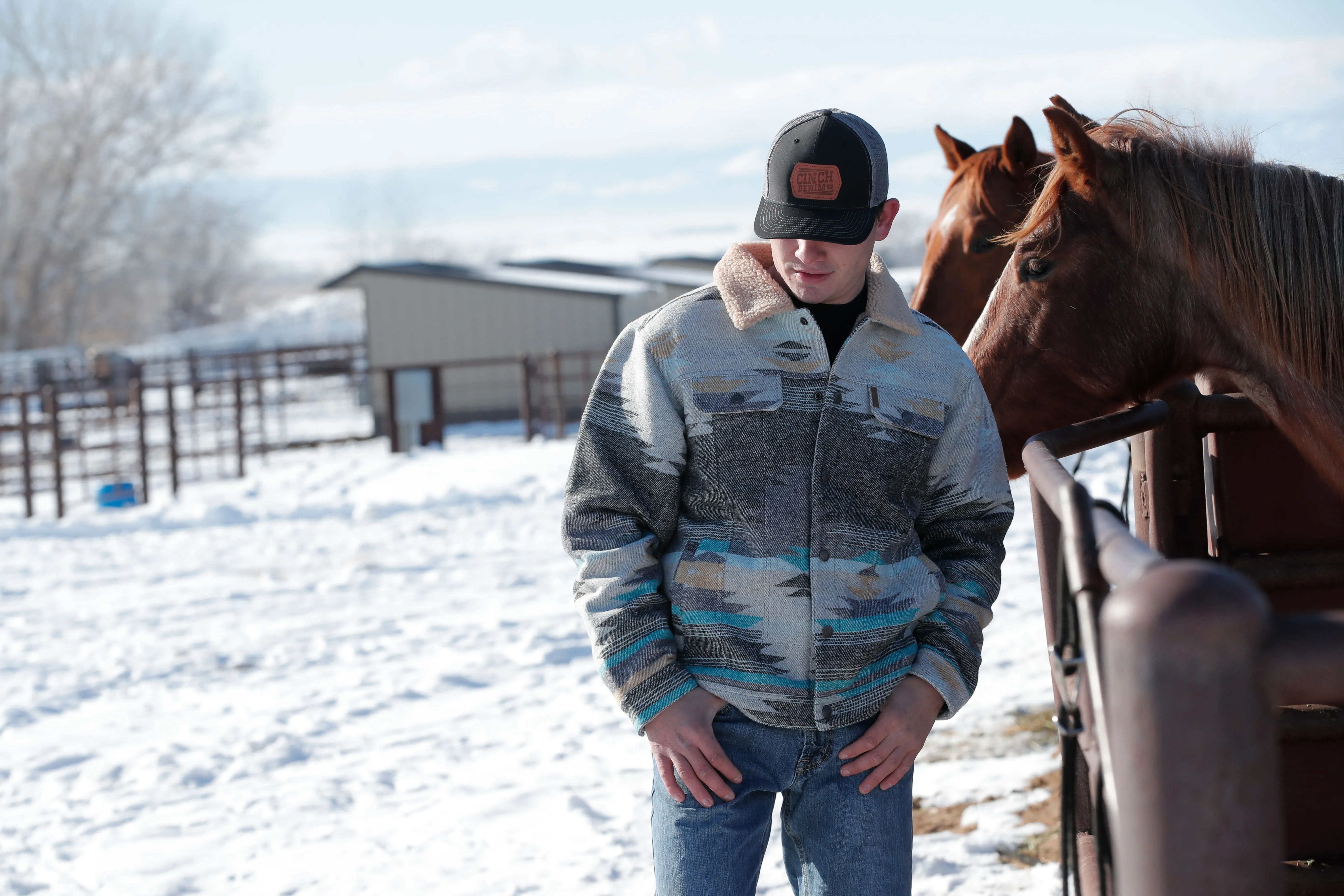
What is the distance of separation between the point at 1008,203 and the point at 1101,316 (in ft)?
5.66

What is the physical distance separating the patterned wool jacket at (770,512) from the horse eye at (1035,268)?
54cm

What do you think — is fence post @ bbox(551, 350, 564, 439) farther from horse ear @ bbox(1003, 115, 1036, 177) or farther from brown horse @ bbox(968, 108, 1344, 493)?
brown horse @ bbox(968, 108, 1344, 493)

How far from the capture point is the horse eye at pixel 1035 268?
1979 millimetres

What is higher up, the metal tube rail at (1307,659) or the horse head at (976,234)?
the horse head at (976,234)

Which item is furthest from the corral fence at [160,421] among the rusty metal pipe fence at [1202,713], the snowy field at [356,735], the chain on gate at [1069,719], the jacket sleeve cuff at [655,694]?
the rusty metal pipe fence at [1202,713]

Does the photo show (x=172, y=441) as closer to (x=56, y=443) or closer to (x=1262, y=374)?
(x=56, y=443)

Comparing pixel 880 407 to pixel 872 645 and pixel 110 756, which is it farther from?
pixel 110 756

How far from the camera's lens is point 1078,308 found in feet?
6.42

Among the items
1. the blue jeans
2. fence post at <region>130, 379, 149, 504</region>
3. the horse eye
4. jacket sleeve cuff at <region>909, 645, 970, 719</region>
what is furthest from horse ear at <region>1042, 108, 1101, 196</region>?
fence post at <region>130, 379, 149, 504</region>

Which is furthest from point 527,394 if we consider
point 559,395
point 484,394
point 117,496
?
point 484,394

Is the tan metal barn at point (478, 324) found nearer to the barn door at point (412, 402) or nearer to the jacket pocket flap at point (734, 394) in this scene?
the barn door at point (412, 402)

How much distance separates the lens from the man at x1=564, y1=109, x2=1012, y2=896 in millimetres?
1466

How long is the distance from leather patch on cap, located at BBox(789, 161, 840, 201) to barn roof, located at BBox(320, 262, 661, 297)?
1941cm

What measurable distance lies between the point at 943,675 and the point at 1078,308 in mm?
A: 793
